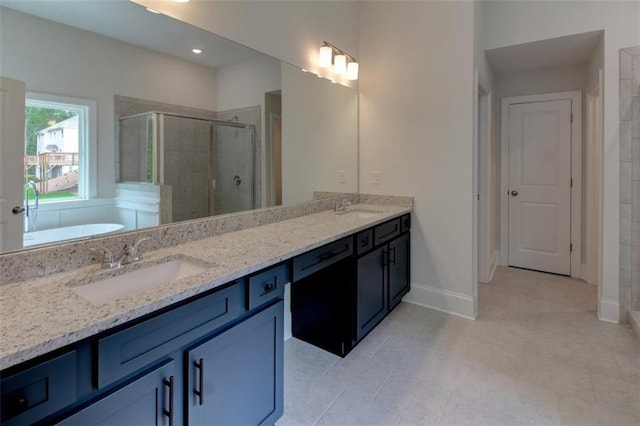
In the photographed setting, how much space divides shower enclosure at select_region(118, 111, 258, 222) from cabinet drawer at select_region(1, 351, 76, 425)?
0.92 metres

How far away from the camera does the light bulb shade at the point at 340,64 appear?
2.94 metres

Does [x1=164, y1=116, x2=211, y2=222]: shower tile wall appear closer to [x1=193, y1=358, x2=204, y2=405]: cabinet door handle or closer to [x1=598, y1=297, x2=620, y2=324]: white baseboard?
[x1=193, y1=358, x2=204, y2=405]: cabinet door handle

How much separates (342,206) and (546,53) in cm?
258

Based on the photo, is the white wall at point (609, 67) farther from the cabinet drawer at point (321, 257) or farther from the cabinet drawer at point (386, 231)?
the cabinet drawer at point (321, 257)

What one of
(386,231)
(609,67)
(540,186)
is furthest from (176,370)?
(540,186)

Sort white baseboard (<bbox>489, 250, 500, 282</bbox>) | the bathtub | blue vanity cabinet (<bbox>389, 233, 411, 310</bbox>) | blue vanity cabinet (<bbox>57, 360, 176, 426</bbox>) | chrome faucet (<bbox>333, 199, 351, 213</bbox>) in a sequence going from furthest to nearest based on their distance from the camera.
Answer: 1. white baseboard (<bbox>489, 250, 500, 282</bbox>)
2. chrome faucet (<bbox>333, 199, 351, 213</bbox>)
3. blue vanity cabinet (<bbox>389, 233, 411, 310</bbox>)
4. the bathtub
5. blue vanity cabinet (<bbox>57, 360, 176, 426</bbox>)

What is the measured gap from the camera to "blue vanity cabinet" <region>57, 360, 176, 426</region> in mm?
899

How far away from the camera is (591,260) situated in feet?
11.9

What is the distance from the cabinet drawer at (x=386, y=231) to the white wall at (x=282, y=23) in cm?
132

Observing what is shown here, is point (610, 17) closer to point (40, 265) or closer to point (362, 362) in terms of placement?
point (362, 362)

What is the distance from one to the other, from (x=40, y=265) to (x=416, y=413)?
176cm

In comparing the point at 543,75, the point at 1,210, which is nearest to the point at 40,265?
the point at 1,210

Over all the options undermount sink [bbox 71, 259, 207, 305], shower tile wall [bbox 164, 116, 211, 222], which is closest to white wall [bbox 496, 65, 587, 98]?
shower tile wall [bbox 164, 116, 211, 222]

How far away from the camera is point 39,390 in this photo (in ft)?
2.62
